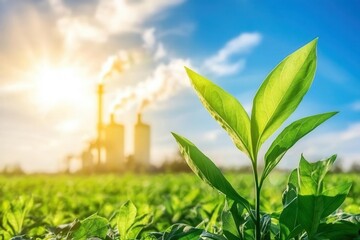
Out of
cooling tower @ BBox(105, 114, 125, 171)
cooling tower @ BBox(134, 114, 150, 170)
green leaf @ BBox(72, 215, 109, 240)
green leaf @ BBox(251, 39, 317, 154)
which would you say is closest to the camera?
green leaf @ BBox(251, 39, 317, 154)

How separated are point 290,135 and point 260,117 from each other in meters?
0.07

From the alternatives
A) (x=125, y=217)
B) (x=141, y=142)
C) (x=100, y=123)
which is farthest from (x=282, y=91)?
(x=141, y=142)

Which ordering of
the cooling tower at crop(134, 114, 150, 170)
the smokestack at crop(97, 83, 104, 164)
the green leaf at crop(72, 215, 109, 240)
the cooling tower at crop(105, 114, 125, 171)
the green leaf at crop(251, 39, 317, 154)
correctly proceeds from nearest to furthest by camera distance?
the green leaf at crop(251, 39, 317, 154), the green leaf at crop(72, 215, 109, 240), the smokestack at crop(97, 83, 104, 164), the cooling tower at crop(105, 114, 125, 171), the cooling tower at crop(134, 114, 150, 170)

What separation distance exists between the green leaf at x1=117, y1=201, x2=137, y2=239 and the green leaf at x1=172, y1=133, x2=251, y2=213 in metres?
0.30

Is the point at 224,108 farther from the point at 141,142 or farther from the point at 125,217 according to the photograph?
the point at 141,142

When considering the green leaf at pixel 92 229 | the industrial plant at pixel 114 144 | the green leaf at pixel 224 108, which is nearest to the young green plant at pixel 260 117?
the green leaf at pixel 224 108

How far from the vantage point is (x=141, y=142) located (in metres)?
45.8

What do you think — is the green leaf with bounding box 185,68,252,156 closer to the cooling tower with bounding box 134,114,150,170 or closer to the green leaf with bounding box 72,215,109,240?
the green leaf with bounding box 72,215,109,240

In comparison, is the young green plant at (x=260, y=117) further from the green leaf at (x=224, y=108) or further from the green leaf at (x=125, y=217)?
the green leaf at (x=125, y=217)

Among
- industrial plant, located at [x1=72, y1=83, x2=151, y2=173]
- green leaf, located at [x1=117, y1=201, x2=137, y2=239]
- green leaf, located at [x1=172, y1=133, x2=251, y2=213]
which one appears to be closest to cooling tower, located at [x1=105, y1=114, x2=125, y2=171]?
industrial plant, located at [x1=72, y1=83, x2=151, y2=173]

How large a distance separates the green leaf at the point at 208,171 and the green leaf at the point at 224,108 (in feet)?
0.25

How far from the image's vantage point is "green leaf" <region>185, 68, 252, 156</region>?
43.9 inches

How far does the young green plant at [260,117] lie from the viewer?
42.6 inches

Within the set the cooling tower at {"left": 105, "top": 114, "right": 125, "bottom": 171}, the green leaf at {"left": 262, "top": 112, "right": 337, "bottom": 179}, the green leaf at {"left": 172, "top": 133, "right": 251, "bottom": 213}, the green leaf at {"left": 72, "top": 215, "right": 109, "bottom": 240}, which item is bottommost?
the green leaf at {"left": 72, "top": 215, "right": 109, "bottom": 240}
